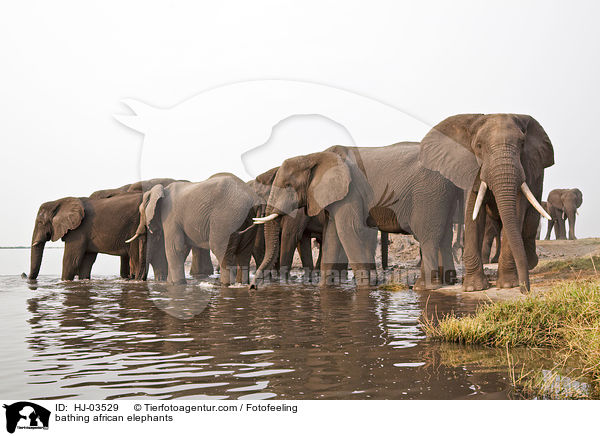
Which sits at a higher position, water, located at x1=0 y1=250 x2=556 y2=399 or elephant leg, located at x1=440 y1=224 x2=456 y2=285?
elephant leg, located at x1=440 y1=224 x2=456 y2=285

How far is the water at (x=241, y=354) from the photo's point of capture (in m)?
4.04

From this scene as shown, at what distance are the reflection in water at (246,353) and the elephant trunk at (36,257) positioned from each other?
9.69m

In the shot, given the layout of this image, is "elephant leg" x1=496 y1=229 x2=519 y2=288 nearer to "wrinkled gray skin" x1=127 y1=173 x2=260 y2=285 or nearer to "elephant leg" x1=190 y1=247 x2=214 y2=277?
Answer: "wrinkled gray skin" x1=127 y1=173 x2=260 y2=285

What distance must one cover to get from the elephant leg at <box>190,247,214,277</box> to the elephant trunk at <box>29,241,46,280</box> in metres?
4.50

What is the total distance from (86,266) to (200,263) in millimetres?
3407

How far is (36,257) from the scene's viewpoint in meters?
18.5

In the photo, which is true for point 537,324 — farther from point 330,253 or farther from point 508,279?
point 330,253

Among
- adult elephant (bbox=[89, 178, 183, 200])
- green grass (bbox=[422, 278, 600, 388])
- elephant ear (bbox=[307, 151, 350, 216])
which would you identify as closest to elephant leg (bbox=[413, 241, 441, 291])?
elephant ear (bbox=[307, 151, 350, 216])

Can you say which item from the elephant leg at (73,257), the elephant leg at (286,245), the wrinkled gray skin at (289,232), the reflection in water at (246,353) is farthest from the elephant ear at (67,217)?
the reflection in water at (246,353)

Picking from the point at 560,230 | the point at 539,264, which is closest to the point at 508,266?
the point at 539,264

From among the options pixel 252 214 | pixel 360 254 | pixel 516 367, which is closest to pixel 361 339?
pixel 516 367

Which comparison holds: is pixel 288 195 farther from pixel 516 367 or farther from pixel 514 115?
pixel 516 367

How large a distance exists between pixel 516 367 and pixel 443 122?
7.70m
